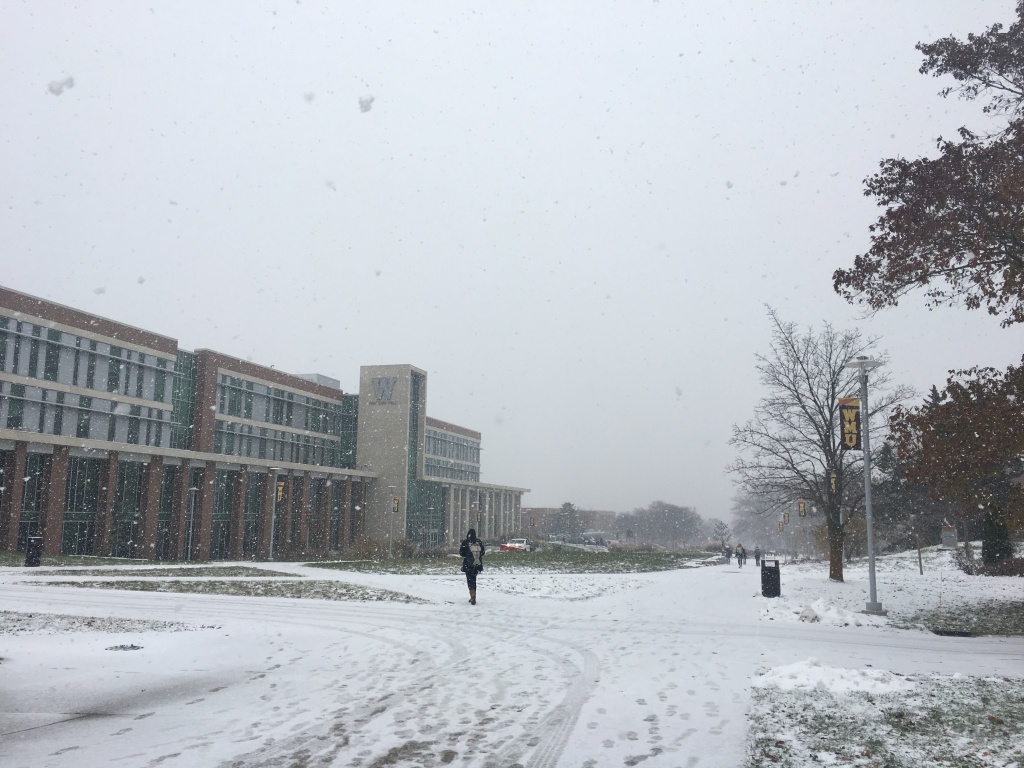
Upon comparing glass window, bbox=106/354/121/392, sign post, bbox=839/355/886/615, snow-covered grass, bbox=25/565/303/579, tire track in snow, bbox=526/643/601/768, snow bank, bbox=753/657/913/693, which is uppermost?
glass window, bbox=106/354/121/392

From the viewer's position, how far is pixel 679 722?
7016 millimetres

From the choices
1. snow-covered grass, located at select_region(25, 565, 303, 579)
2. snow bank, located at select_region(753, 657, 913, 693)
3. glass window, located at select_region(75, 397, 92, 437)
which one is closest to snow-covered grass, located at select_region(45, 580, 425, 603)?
snow-covered grass, located at select_region(25, 565, 303, 579)

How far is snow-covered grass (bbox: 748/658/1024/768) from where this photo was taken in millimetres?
5875

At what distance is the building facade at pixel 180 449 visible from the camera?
39.6 m

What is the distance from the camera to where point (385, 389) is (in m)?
73.2

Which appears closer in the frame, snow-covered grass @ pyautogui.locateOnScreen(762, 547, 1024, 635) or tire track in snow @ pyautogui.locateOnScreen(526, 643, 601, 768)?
tire track in snow @ pyautogui.locateOnScreen(526, 643, 601, 768)

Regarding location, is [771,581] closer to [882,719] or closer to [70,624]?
[882,719]

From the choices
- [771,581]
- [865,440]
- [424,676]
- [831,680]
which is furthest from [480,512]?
[831,680]

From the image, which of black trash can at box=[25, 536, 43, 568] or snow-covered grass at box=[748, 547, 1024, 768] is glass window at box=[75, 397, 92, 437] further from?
snow-covered grass at box=[748, 547, 1024, 768]

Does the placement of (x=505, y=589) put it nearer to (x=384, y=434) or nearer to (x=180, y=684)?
(x=180, y=684)

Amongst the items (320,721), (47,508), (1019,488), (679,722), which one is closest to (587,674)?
(679,722)

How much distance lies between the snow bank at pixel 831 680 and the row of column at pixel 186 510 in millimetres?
39754

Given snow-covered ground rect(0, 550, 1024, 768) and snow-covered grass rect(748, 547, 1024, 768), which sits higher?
snow-covered grass rect(748, 547, 1024, 768)

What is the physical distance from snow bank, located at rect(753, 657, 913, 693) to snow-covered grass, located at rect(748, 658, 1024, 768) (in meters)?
0.01
